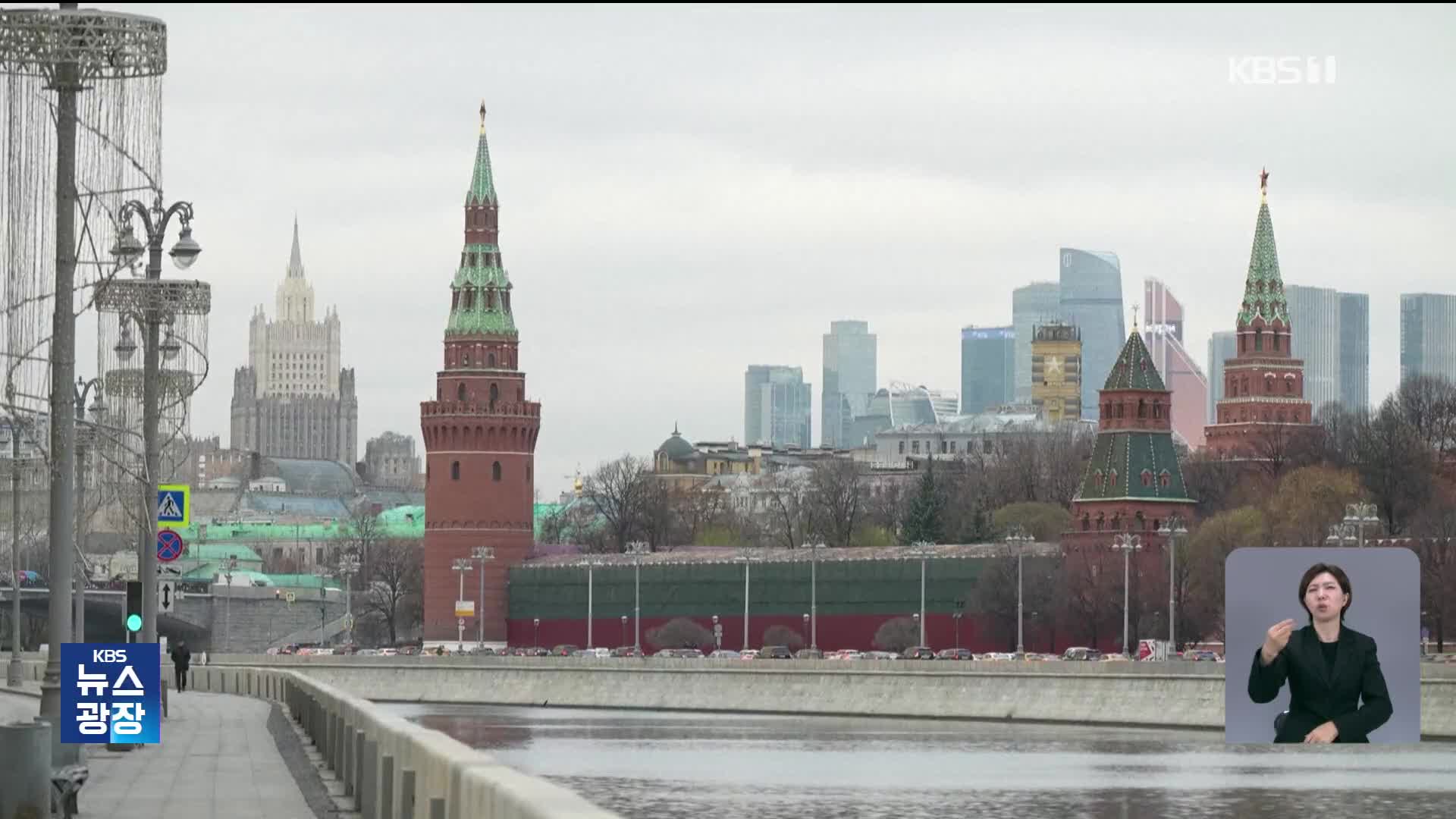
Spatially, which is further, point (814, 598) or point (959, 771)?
point (814, 598)

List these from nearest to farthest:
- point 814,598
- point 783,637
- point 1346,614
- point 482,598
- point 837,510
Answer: point 1346,614, point 814,598, point 783,637, point 482,598, point 837,510

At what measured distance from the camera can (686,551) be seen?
161250 millimetres

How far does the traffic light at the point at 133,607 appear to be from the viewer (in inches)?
1683

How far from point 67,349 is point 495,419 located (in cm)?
13305

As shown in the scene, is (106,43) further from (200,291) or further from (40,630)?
(40,630)

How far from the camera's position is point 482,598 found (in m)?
153

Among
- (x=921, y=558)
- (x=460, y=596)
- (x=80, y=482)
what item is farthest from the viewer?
(x=460, y=596)

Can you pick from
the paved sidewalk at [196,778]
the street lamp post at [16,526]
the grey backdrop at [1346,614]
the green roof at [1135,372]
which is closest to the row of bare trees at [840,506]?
the green roof at [1135,372]

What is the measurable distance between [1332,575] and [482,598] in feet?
395

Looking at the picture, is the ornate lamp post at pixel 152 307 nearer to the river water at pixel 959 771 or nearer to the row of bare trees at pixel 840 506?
the river water at pixel 959 771

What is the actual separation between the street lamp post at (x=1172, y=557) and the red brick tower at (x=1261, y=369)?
4470cm

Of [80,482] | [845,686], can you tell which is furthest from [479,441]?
[80,482]

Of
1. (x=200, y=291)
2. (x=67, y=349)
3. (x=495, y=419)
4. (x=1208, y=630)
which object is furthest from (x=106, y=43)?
(x=495, y=419)

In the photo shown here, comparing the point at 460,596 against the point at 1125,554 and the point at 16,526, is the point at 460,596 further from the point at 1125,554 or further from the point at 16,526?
the point at 16,526
